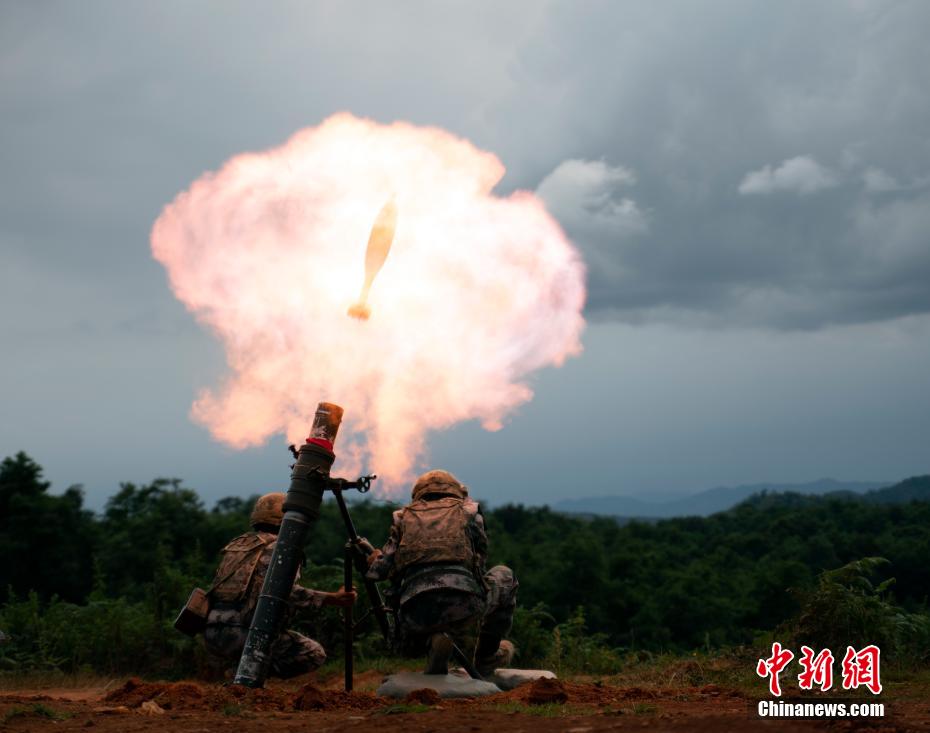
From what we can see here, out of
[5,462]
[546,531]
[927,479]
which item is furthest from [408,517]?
[927,479]

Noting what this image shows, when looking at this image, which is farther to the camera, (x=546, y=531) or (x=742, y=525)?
(x=742, y=525)

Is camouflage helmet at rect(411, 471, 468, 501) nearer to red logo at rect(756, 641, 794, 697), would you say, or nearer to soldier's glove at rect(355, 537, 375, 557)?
soldier's glove at rect(355, 537, 375, 557)

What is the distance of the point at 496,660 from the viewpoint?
10500mm

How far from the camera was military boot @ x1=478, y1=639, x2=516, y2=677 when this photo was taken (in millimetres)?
10406

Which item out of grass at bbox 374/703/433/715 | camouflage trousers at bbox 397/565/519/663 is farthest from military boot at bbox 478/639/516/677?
grass at bbox 374/703/433/715

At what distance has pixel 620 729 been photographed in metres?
6.48

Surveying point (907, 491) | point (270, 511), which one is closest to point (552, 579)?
point (270, 511)

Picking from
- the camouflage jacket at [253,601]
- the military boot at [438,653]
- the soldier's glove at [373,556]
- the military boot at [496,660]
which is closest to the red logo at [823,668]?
the military boot at [496,660]

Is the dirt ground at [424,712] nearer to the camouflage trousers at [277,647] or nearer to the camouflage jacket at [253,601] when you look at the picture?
the camouflage trousers at [277,647]

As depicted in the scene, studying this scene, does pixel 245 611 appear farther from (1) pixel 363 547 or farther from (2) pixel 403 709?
(2) pixel 403 709

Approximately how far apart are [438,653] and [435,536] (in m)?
1.12

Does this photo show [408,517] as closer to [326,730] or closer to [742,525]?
[326,730]

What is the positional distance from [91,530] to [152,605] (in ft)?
78.7

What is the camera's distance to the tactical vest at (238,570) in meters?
10.1
